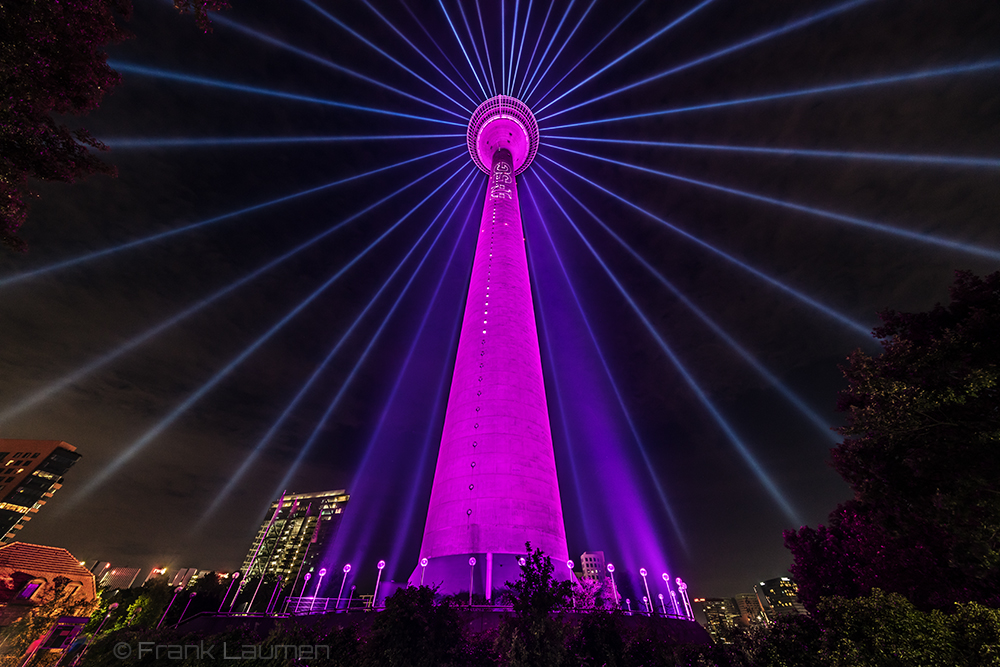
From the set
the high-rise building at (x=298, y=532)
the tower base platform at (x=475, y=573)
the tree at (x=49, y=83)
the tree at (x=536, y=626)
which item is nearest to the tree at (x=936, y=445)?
the tree at (x=536, y=626)

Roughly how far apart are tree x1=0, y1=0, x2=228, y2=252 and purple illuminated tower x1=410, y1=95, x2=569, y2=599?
26162 mm

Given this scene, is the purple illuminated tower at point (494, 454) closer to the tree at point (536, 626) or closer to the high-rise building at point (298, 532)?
the tree at point (536, 626)

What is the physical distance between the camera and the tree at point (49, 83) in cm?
1002

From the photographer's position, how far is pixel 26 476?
9181cm

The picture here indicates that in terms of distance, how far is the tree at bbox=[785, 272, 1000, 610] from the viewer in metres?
11.2

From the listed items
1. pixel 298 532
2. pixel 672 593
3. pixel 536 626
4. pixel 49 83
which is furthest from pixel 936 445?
pixel 298 532

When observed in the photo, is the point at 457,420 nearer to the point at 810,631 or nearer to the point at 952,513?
the point at 810,631

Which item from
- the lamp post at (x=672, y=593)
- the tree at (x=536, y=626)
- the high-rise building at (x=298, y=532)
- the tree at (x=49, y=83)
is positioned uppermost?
the high-rise building at (x=298, y=532)

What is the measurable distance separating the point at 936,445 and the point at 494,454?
79.4 feet

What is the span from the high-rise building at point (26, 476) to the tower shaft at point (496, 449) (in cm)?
12076

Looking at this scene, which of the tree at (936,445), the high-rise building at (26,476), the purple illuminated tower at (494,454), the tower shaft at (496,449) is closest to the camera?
the tree at (936,445)

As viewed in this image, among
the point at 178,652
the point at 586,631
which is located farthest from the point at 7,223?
the point at 586,631

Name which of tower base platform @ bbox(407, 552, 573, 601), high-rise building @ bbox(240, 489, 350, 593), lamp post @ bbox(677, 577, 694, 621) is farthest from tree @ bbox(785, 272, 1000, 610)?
high-rise building @ bbox(240, 489, 350, 593)

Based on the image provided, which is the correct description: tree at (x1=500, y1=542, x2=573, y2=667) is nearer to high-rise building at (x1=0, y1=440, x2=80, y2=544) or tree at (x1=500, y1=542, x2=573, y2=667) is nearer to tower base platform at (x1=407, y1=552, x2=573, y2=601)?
tower base platform at (x1=407, y1=552, x2=573, y2=601)
